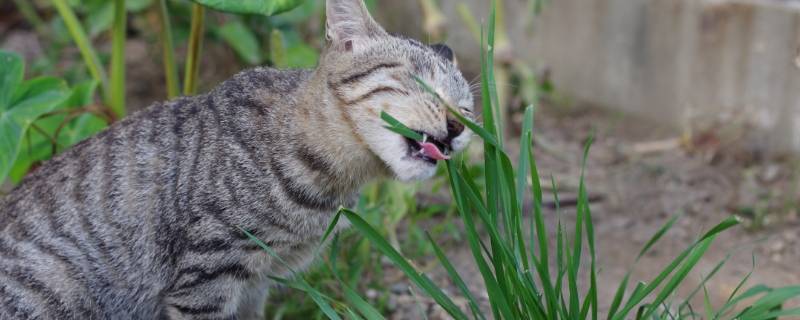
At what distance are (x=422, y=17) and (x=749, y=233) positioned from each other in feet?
10.8

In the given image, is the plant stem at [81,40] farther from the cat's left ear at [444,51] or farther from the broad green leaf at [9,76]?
the cat's left ear at [444,51]

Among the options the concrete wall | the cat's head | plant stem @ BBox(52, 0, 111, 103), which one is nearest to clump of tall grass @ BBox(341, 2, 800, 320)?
the cat's head

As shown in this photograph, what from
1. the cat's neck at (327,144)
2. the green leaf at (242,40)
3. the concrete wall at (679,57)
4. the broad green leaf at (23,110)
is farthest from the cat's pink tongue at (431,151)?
the concrete wall at (679,57)

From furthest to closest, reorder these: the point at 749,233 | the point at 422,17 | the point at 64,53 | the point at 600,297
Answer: the point at 422,17 → the point at 64,53 → the point at 749,233 → the point at 600,297

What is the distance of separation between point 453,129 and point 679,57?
121 inches

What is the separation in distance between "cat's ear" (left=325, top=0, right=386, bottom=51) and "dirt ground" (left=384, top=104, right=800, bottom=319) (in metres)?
1.24

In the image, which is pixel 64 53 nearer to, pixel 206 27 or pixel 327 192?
pixel 206 27

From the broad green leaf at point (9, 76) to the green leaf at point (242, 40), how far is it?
1.66 m

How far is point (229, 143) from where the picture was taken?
288 centimetres

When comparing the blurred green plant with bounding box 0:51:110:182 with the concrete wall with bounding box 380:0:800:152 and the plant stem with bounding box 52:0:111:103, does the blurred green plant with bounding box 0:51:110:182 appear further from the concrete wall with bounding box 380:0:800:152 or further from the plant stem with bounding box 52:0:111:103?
the concrete wall with bounding box 380:0:800:152

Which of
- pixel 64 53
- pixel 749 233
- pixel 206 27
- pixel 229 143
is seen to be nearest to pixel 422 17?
pixel 206 27

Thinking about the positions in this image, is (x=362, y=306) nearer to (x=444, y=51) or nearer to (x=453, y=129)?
(x=453, y=129)

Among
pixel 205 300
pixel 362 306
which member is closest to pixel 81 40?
pixel 205 300

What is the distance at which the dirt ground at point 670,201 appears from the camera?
3920 millimetres
